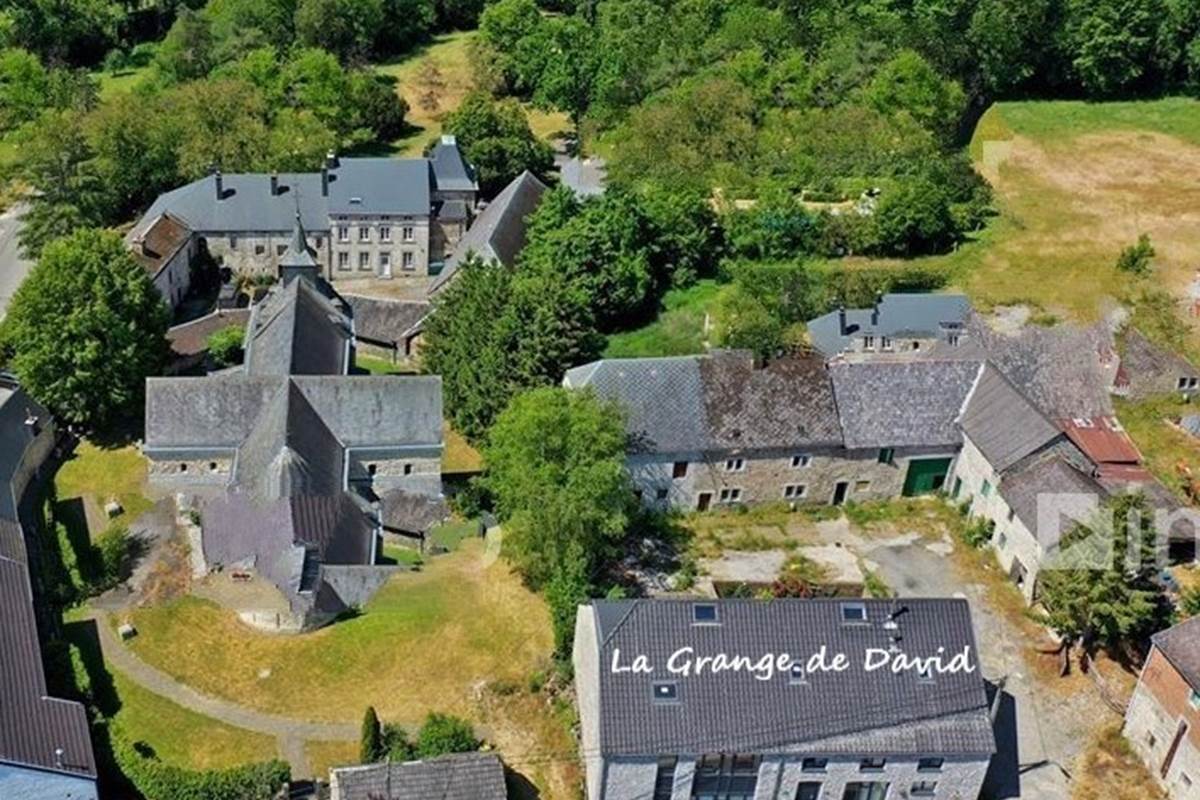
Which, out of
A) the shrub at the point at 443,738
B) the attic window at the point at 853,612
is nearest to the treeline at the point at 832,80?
the attic window at the point at 853,612

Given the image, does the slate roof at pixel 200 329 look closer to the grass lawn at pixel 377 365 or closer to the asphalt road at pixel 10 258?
the grass lawn at pixel 377 365

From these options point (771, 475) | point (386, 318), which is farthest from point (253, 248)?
point (771, 475)

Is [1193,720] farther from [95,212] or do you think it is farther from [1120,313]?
[95,212]

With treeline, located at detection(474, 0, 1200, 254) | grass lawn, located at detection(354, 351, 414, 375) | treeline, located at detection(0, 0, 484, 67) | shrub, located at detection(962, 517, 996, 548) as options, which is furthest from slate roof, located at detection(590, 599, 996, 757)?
treeline, located at detection(0, 0, 484, 67)

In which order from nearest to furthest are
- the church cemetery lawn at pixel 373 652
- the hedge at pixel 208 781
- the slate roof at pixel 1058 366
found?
the hedge at pixel 208 781 < the church cemetery lawn at pixel 373 652 < the slate roof at pixel 1058 366

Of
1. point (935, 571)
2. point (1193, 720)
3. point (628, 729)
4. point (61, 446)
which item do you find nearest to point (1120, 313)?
point (935, 571)

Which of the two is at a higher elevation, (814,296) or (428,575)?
(814,296)
